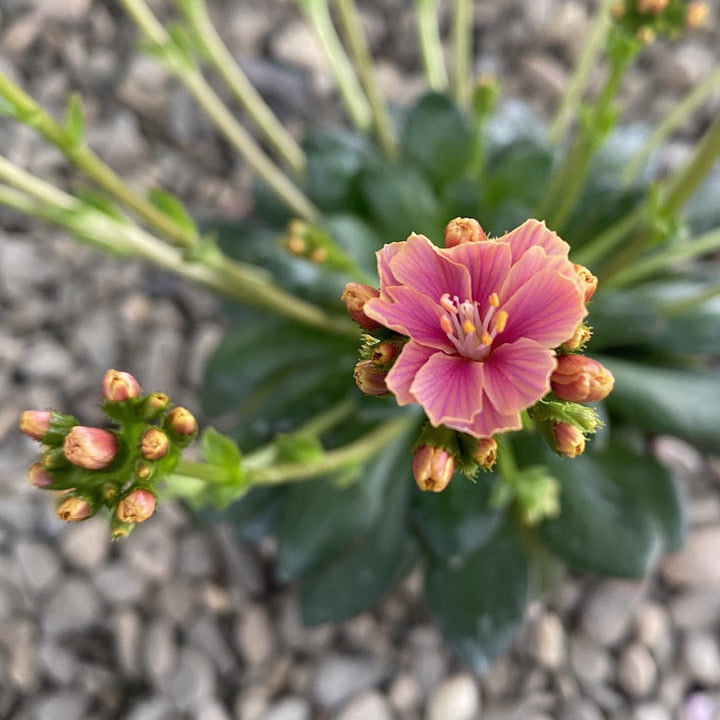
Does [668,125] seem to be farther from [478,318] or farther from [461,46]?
[478,318]

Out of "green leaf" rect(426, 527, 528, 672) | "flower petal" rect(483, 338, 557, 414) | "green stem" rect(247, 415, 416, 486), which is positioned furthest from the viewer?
"green leaf" rect(426, 527, 528, 672)

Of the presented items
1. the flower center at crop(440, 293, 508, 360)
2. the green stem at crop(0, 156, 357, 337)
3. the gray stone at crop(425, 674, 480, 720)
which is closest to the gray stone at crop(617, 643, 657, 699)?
the gray stone at crop(425, 674, 480, 720)

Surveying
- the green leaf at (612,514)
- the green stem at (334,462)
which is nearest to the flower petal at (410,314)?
the green stem at (334,462)

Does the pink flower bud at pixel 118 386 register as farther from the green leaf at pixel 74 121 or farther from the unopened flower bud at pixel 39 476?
the green leaf at pixel 74 121

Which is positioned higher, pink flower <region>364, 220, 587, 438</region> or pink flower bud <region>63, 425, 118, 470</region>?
pink flower <region>364, 220, 587, 438</region>

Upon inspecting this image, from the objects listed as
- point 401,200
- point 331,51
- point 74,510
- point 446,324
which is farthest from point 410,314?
point 331,51

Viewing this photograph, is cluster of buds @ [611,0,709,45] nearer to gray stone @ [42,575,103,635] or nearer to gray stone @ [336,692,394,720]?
gray stone @ [336,692,394,720]
